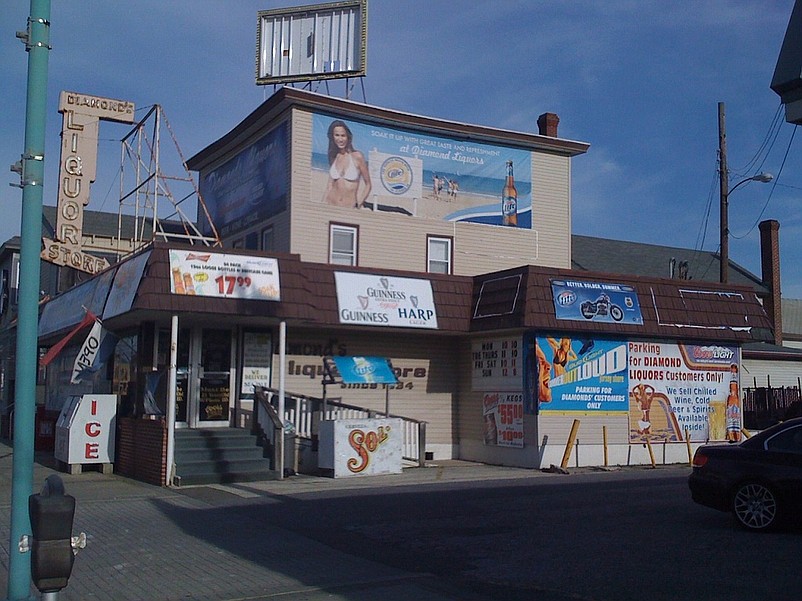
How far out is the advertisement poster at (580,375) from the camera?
20.2 metres

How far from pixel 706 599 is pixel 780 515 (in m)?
3.56

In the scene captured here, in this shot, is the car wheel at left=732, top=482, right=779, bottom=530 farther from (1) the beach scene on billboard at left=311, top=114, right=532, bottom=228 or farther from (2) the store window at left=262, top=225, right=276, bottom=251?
(2) the store window at left=262, top=225, right=276, bottom=251

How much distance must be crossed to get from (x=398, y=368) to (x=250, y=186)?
6854mm

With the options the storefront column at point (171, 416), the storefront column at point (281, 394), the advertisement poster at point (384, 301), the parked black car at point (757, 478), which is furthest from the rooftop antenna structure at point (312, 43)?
the parked black car at point (757, 478)

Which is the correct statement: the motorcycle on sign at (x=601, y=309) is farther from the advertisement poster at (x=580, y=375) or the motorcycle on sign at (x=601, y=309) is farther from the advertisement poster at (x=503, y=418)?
the advertisement poster at (x=503, y=418)

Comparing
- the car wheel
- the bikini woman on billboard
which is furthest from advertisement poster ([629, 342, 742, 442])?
the car wheel

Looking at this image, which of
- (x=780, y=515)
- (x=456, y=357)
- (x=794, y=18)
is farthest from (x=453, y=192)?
(x=794, y=18)

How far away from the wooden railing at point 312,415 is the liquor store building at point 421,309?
1.71 ft

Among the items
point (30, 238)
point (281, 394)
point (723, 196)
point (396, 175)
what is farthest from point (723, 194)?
point (30, 238)

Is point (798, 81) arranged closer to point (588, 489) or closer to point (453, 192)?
point (588, 489)

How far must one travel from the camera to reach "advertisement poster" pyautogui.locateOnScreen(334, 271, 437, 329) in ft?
65.5

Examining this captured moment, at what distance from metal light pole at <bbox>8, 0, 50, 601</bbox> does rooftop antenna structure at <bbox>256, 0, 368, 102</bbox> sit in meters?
20.1

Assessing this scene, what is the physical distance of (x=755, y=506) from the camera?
1120cm

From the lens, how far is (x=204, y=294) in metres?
17.1
